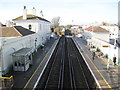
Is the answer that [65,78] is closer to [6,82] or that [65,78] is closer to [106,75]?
[106,75]

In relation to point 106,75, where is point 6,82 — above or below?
above

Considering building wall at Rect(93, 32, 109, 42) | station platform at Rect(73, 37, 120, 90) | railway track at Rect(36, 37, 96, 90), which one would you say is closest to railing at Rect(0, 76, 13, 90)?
railway track at Rect(36, 37, 96, 90)

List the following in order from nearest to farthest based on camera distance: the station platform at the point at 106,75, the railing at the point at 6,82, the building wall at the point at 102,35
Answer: the railing at the point at 6,82, the station platform at the point at 106,75, the building wall at the point at 102,35

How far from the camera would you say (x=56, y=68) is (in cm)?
1586

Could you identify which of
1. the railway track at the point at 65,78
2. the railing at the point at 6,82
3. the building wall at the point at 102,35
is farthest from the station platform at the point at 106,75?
the building wall at the point at 102,35

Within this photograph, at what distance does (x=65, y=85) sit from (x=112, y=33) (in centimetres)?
Answer: 4788

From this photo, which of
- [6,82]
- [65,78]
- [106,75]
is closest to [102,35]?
[106,75]

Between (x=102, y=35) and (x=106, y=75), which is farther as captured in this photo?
(x=102, y=35)

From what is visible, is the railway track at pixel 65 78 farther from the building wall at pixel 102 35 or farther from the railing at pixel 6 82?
the building wall at pixel 102 35

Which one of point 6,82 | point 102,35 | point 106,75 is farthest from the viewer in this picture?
point 102,35

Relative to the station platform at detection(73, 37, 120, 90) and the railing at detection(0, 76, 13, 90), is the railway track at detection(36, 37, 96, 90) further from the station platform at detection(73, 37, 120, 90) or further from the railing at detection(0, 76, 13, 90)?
the railing at detection(0, 76, 13, 90)

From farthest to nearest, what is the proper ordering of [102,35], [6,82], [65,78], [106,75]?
[102,35], [106,75], [65,78], [6,82]

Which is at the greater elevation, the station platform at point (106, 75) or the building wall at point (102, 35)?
the building wall at point (102, 35)

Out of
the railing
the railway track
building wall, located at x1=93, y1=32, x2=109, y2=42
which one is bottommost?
the railway track
